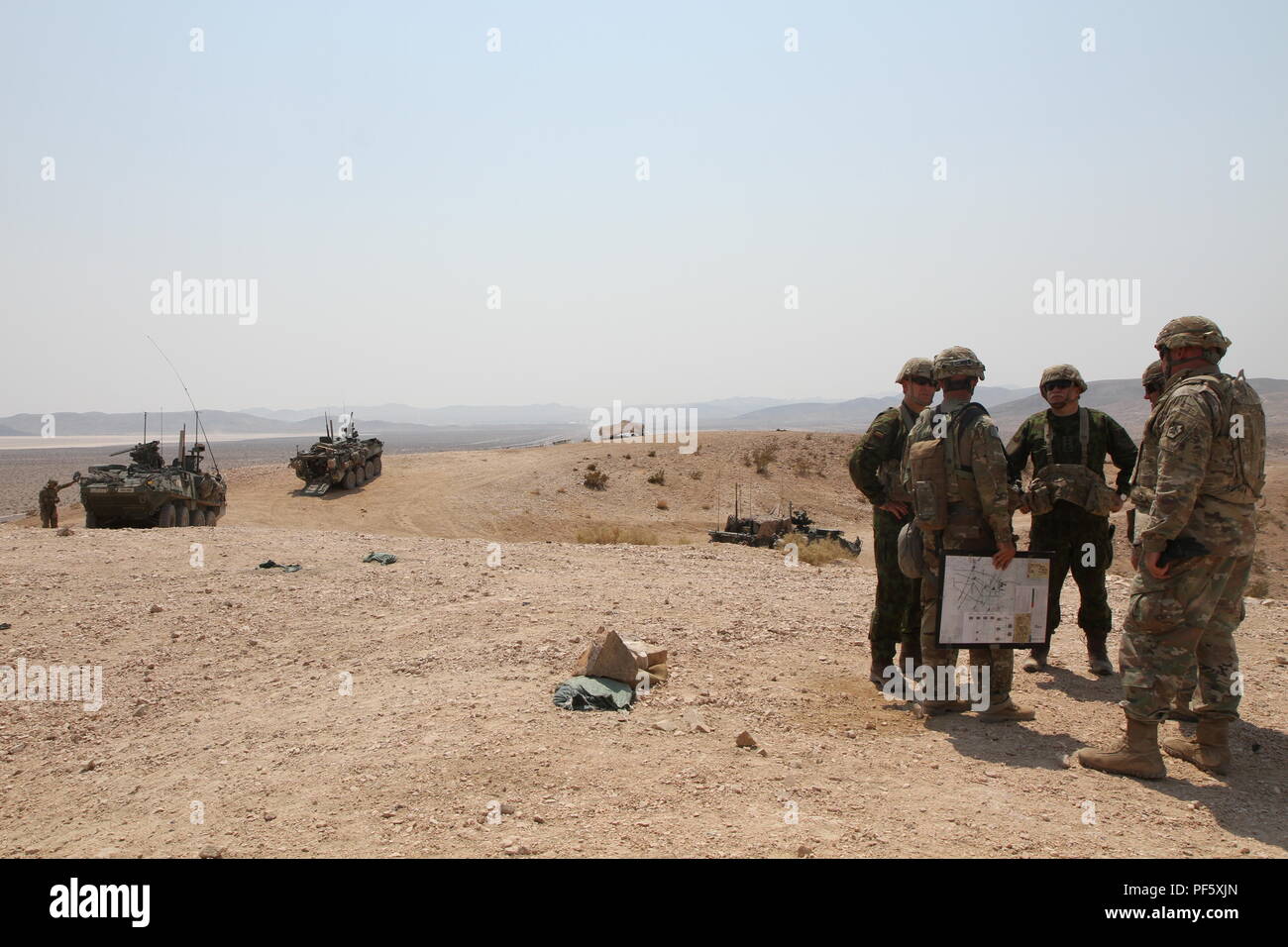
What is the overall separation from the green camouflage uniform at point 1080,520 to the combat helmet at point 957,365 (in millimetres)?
1414

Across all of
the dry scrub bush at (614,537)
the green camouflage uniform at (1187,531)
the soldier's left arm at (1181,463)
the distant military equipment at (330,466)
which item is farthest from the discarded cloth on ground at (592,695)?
the distant military equipment at (330,466)

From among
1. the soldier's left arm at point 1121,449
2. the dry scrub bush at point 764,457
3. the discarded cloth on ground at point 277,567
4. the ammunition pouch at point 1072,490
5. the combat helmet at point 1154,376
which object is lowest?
the discarded cloth on ground at point 277,567

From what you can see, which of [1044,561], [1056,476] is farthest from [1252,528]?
[1056,476]

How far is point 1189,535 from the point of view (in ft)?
14.1

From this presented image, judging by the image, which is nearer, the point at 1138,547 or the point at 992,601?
the point at 1138,547

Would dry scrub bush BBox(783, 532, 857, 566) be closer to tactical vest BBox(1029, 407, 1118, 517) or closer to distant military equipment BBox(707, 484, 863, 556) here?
distant military equipment BBox(707, 484, 863, 556)

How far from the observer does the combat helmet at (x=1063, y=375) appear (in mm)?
6270

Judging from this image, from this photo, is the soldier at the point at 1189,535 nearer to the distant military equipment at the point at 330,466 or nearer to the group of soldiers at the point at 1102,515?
the group of soldiers at the point at 1102,515

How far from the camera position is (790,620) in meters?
7.63

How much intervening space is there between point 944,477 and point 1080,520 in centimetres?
187

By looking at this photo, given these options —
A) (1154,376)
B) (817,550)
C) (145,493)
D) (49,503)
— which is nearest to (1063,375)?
(1154,376)

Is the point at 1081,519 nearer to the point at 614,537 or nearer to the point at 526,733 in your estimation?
the point at 526,733

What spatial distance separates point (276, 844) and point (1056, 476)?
18.1 feet
